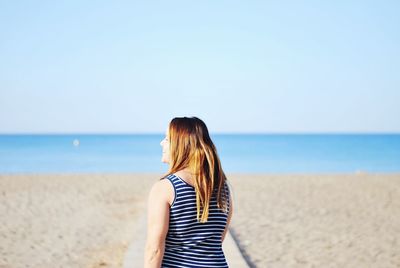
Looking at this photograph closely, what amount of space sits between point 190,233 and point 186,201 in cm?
17

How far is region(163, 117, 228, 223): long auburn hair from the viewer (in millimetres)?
2350

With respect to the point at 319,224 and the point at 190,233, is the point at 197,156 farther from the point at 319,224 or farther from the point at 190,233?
the point at 319,224

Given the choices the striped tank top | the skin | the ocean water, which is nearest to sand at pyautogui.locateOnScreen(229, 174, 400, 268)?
the striped tank top

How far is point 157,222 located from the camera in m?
2.29

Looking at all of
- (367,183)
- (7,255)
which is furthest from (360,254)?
(367,183)

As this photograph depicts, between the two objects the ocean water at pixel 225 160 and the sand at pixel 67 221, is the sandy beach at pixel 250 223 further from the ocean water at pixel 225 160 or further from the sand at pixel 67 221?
the ocean water at pixel 225 160

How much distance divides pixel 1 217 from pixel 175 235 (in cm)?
1004

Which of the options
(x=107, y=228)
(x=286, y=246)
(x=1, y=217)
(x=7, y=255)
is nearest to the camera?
(x=7, y=255)

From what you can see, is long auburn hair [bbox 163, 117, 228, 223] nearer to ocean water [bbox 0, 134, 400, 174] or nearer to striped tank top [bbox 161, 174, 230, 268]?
striped tank top [bbox 161, 174, 230, 268]

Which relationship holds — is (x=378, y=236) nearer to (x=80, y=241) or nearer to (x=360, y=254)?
(x=360, y=254)

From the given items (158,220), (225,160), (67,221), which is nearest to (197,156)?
(158,220)

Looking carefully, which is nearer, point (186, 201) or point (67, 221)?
point (186, 201)

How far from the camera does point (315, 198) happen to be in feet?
50.2

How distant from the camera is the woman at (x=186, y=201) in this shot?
7.61 ft
